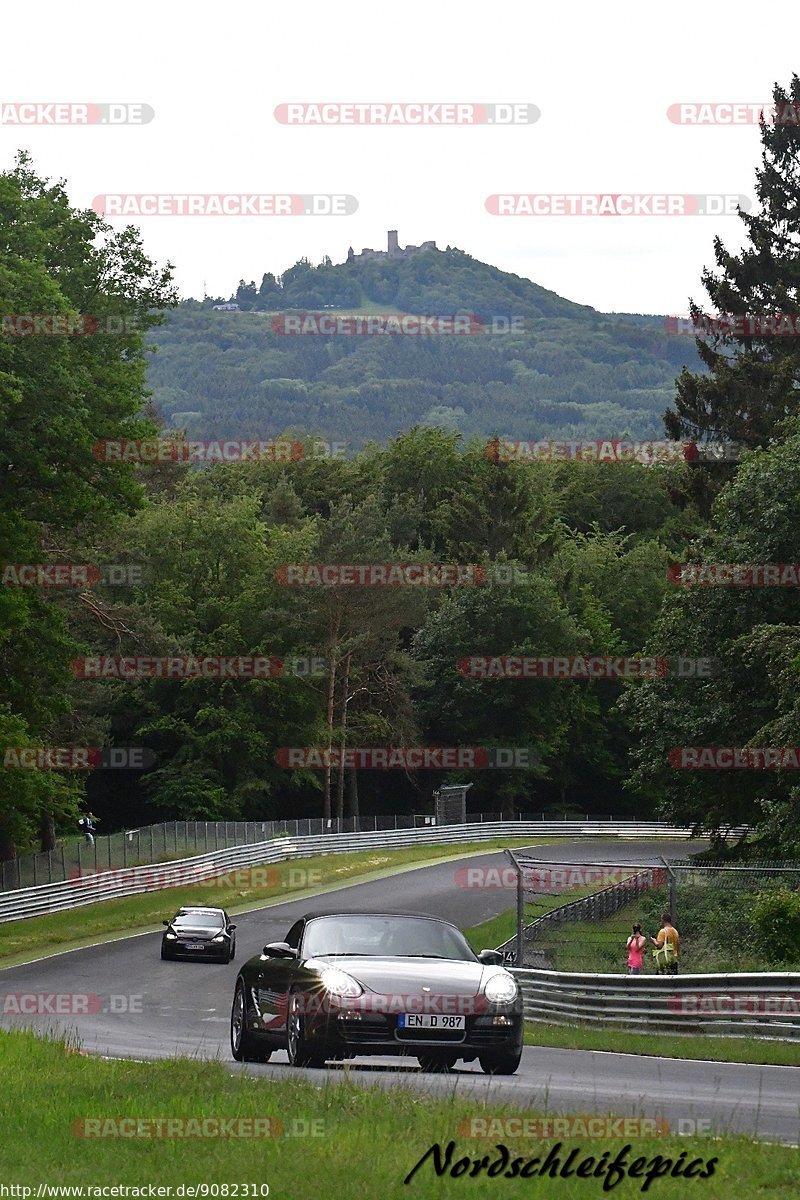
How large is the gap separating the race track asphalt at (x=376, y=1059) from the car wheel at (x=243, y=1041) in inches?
6.5

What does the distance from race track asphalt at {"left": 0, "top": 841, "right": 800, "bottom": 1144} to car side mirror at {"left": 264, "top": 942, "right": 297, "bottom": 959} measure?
2.96ft

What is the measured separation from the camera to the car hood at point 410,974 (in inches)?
518

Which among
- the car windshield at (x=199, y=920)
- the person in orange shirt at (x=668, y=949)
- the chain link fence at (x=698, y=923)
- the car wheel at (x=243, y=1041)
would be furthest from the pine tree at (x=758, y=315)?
the car wheel at (x=243, y=1041)

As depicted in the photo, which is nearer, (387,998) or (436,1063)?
(387,998)

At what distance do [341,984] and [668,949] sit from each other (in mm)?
9382

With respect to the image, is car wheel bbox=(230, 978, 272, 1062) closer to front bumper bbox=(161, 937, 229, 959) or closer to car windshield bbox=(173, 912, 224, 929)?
front bumper bbox=(161, 937, 229, 959)

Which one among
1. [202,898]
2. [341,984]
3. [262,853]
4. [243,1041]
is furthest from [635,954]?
[262,853]

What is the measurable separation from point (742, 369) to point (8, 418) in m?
31.1

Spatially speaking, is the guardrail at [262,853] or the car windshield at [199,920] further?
the guardrail at [262,853]

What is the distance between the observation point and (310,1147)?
28.4 ft

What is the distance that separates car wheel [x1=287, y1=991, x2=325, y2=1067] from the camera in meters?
13.4

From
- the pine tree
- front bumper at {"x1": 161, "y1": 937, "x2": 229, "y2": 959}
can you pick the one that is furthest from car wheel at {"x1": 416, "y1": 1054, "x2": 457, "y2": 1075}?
the pine tree

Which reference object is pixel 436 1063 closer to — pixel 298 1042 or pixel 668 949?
pixel 298 1042

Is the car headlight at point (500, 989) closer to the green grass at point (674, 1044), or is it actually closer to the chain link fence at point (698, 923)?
the green grass at point (674, 1044)
